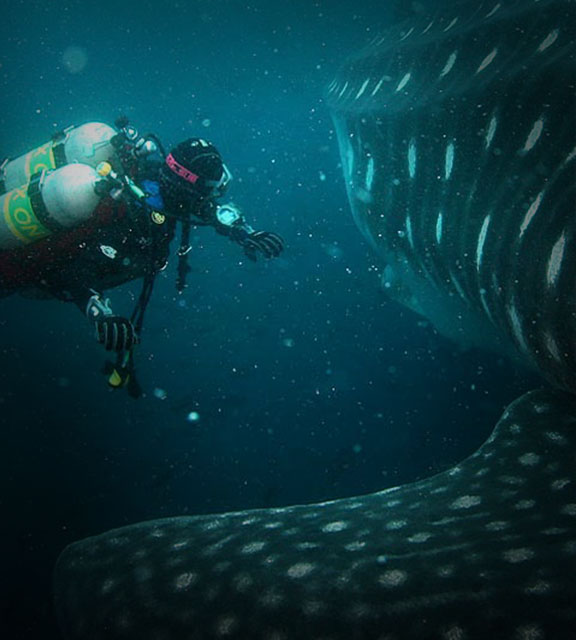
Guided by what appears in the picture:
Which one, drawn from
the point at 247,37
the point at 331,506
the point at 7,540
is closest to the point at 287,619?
the point at 331,506

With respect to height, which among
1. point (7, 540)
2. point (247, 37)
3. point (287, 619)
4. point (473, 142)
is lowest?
point (7, 540)

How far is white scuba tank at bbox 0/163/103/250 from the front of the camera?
4523 mm

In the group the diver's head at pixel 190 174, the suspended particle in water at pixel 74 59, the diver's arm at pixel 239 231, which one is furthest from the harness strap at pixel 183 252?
the suspended particle in water at pixel 74 59

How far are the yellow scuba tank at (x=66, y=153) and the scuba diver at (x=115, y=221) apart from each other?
30cm

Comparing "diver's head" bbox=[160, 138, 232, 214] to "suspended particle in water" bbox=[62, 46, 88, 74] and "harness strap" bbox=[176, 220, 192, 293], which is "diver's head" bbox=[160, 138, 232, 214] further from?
"suspended particle in water" bbox=[62, 46, 88, 74]

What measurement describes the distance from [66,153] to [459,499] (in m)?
5.40

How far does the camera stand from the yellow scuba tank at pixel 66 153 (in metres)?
5.42

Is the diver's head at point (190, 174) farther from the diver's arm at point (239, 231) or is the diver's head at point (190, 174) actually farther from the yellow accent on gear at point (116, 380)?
the yellow accent on gear at point (116, 380)

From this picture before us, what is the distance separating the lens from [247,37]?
21781mm

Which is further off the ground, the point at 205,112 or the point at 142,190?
the point at 205,112

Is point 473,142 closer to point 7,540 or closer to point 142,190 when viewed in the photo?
point 142,190

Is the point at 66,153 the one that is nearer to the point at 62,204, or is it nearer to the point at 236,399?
the point at 62,204

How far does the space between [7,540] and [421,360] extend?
608 cm

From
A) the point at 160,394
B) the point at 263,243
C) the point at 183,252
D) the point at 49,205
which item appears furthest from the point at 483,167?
the point at 160,394
